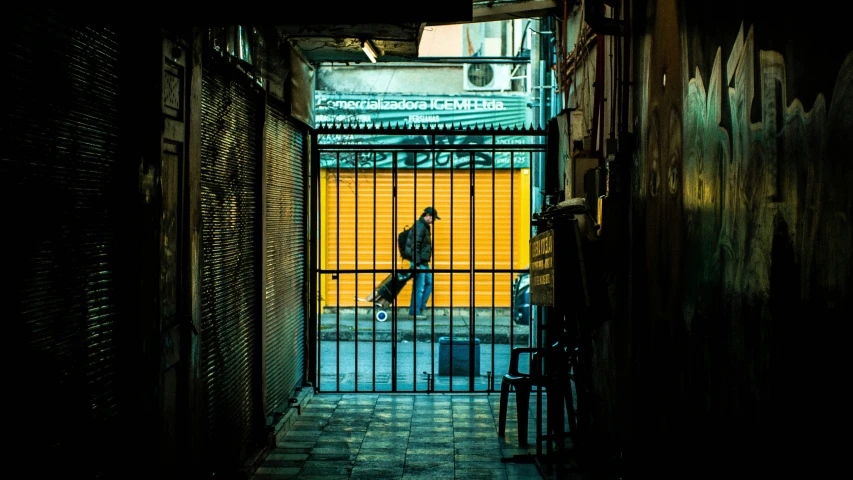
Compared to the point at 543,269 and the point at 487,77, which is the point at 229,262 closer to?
the point at 543,269

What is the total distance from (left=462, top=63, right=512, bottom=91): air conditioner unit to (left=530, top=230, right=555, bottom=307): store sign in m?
12.2

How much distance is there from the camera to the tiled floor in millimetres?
7211

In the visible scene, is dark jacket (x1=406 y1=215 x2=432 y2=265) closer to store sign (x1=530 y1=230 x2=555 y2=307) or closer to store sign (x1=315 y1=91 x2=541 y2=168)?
store sign (x1=315 y1=91 x2=541 y2=168)

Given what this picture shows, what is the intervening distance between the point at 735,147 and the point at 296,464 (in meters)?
5.17

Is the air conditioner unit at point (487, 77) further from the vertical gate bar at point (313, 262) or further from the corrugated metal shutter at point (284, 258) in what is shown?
the corrugated metal shutter at point (284, 258)

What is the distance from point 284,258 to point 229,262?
233 cm

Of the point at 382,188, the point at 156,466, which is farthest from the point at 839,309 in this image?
the point at 382,188

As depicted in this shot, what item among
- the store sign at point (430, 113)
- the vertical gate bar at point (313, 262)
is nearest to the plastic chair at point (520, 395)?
the vertical gate bar at point (313, 262)

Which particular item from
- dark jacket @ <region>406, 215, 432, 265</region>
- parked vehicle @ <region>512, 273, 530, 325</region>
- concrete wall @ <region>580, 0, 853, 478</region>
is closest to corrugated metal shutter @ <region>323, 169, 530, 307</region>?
parked vehicle @ <region>512, 273, 530, 325</region>

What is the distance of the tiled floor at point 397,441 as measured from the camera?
721 centimetres

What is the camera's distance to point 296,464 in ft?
24.4

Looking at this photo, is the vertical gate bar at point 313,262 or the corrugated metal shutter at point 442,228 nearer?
the vertical gate bar at point 313,262

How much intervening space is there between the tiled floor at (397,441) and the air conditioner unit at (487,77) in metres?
9.95

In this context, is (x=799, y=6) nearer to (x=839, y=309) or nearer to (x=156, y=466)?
(x=839, y=309)
